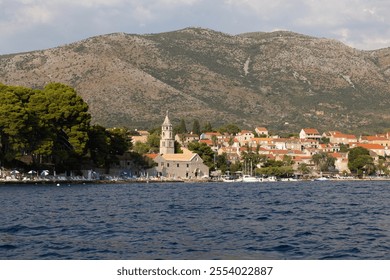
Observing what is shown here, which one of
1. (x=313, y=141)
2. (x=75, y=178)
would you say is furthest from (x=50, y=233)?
(x=313, y=141)

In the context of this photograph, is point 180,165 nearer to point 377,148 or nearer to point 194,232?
point 377,148

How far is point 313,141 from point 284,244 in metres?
162

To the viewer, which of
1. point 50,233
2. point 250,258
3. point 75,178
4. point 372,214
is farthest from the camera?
point 75,178

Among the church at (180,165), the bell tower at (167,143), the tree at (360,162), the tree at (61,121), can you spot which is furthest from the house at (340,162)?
the tree at (61,121)

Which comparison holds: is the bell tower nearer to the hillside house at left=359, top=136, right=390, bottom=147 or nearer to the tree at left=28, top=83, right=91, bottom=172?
the tree at left=28, top=83, right=91, bottom=172

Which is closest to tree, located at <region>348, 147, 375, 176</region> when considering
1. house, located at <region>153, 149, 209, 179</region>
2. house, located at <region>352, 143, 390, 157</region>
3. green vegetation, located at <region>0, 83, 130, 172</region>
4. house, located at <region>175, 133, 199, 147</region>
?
house, located at <region>352, 143, 390, 157</region>

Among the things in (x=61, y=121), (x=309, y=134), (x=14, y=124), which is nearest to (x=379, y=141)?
(x=309, y=134)

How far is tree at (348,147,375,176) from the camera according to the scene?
150750 millimetres

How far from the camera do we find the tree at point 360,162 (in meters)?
151

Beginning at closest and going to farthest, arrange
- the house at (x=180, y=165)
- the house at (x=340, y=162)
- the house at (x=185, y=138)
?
1. the house at (x=180, y=165)
2. the house at (x=340, y=162)
3. the house at (x=185, y=138)

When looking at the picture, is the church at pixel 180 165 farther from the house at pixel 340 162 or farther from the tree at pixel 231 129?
the tree at pixel 231 129

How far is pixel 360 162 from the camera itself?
5935 inches
